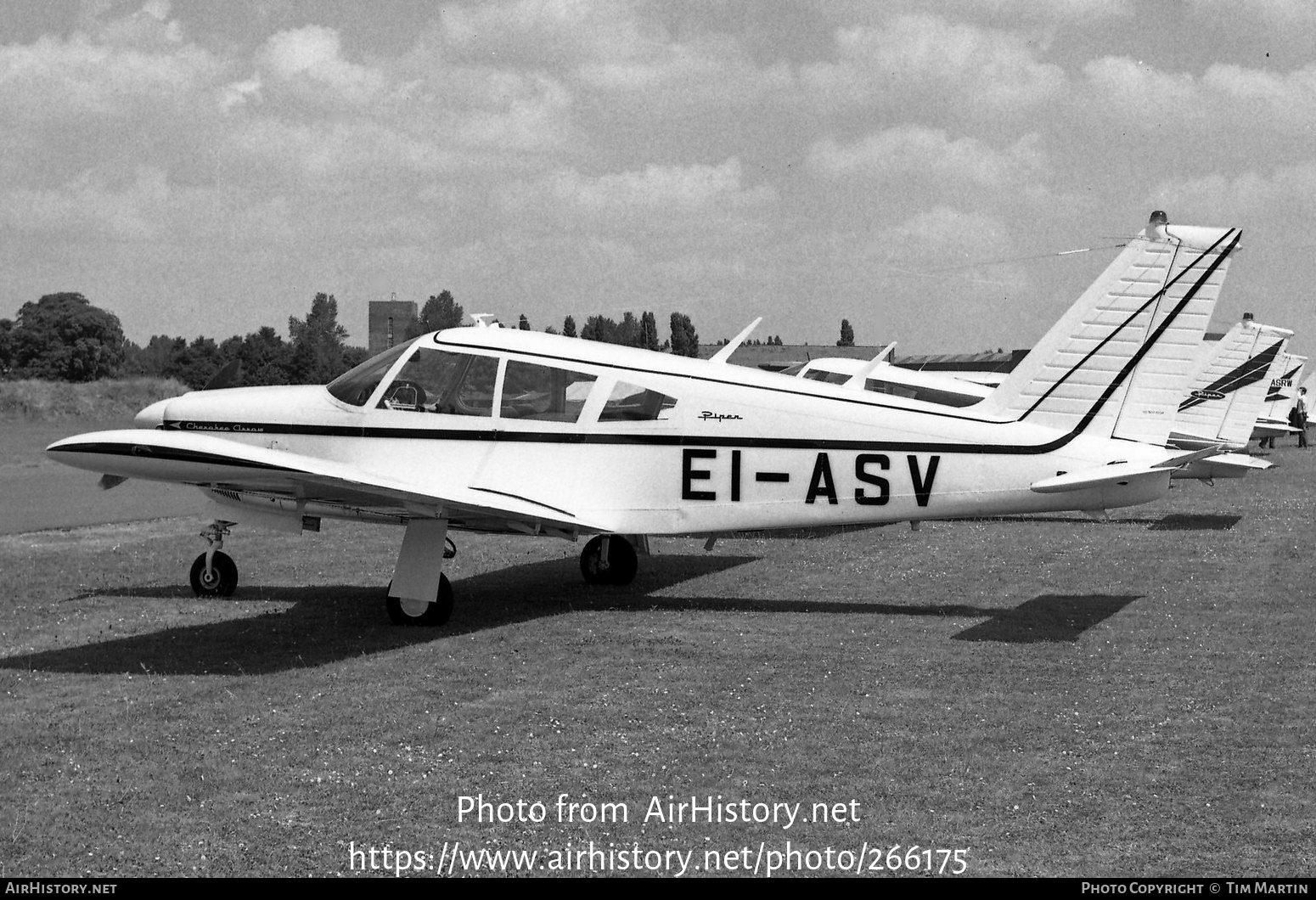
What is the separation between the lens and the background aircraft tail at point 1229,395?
83.7 feet

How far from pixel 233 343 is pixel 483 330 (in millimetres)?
73125

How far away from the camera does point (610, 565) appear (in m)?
13.6

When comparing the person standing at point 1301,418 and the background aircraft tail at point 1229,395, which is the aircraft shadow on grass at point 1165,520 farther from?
the person standing at point 1301,418

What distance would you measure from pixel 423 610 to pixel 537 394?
219 centimetres

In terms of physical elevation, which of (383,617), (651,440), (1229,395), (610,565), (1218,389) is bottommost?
(383,617)

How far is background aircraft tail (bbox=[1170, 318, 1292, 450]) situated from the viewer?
25.5 metres

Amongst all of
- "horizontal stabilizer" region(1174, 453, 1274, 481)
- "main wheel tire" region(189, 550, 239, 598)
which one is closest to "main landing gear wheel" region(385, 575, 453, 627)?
"main wheel tire" region(189, 550, 239, 598)

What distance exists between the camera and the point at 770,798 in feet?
20.5

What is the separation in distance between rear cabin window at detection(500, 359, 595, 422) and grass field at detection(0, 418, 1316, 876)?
1835 millimetres

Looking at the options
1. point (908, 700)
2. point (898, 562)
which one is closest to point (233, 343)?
point (898, 562)

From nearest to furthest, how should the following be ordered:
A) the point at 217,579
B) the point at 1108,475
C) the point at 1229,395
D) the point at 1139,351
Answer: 1. the point at 1108,475
2. the point at 1139,351
3. the point at 217,579
4. the point at 1229,395

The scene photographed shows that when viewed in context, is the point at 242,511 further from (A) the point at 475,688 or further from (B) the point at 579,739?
(B) the point at 579,739

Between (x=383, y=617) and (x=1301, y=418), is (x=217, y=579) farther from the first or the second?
(x=1301, y=418)

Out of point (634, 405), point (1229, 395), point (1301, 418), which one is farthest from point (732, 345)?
point (1301, 418)
